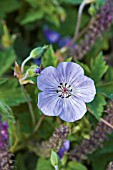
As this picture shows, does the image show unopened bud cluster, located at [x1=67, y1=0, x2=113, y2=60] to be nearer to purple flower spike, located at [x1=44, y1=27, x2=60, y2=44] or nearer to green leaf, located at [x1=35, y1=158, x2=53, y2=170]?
purple flower spike, located at [x1=44, y1=27, x2=60, y2=44]

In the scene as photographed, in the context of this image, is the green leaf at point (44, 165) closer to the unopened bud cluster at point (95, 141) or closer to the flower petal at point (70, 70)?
the unopened bud cluster at point (95, 141)

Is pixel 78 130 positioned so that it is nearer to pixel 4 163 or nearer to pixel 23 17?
pixel 4 163

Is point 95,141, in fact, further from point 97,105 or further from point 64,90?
point 64,90

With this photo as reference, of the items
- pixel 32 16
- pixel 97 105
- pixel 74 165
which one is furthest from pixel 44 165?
pixel 32 16

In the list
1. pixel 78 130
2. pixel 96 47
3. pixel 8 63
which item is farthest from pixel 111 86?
pixel 96 47

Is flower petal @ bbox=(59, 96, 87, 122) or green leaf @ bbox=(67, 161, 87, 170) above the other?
flower petal @ bbox=(59, 96, 87, 122)

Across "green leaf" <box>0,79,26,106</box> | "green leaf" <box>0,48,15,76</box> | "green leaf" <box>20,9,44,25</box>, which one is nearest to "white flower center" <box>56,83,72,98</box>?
"green leaf" <box>0,79,26,106</box>

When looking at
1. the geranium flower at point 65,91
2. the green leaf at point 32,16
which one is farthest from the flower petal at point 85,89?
the green leaf at point 32,16
